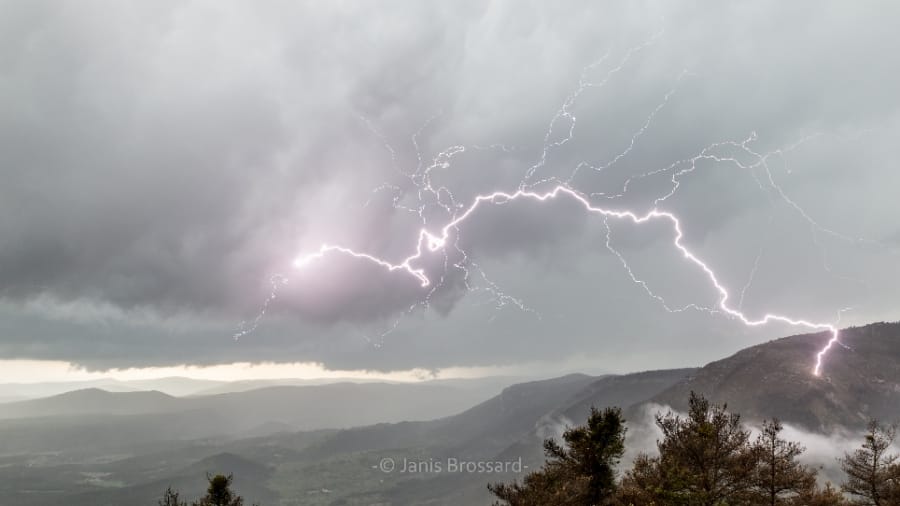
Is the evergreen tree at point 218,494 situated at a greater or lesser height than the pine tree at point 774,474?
lesser

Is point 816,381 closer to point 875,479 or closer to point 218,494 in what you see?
point 875,479

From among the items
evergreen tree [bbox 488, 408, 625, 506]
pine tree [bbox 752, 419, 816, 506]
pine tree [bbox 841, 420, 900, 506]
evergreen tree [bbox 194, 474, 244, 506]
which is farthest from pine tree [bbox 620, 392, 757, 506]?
evergreen tree [bbox 194, 474, 244, 506]

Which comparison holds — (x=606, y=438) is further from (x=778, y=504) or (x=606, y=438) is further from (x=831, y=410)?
(x=831, y=410)

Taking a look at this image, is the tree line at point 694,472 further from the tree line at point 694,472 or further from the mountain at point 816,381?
the mountain at point 816,381

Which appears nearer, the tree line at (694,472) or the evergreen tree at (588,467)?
the tree line at (694,472)

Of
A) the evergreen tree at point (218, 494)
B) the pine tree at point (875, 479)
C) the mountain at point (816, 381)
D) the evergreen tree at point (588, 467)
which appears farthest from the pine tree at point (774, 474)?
the mountain at point (816, 381)

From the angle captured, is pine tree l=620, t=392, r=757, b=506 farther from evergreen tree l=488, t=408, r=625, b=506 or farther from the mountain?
the mountain

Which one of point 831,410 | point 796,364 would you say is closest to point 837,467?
point 831,410
